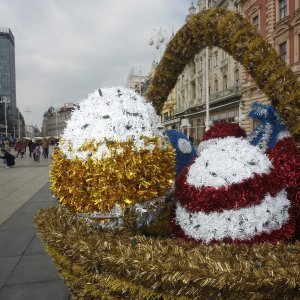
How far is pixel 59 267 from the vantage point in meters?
2.09

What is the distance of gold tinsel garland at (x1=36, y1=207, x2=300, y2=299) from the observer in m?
1.44

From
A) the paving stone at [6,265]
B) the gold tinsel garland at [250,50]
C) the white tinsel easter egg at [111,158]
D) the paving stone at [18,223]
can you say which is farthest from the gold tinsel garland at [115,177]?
the paving stone at [18,223]

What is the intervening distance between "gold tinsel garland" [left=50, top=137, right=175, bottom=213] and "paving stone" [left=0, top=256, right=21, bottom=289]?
6.43ft

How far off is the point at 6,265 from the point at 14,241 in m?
0.96

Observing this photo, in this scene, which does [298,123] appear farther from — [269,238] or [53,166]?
[53,166]

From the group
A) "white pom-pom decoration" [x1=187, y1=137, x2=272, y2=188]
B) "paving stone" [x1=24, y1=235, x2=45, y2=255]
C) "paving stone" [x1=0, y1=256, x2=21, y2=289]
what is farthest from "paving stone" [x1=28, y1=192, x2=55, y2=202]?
"white pom-pom decoration" [x1=187, y1=137, x2=272, y2=188]

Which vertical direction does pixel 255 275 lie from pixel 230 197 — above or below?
below

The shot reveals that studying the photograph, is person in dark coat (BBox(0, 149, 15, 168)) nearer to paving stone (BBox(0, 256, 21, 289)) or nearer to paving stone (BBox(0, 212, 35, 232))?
paving stone (BBox(0, 212, 35, 232))

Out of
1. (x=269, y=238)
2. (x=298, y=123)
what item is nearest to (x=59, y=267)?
(x=269, y=238)

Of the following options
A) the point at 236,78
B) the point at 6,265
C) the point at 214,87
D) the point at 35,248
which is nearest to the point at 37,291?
the point at 6,265

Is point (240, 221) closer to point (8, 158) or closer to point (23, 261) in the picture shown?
point (23, 261)

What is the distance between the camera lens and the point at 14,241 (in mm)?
4746

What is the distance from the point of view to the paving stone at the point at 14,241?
169 inches

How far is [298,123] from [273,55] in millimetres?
396
